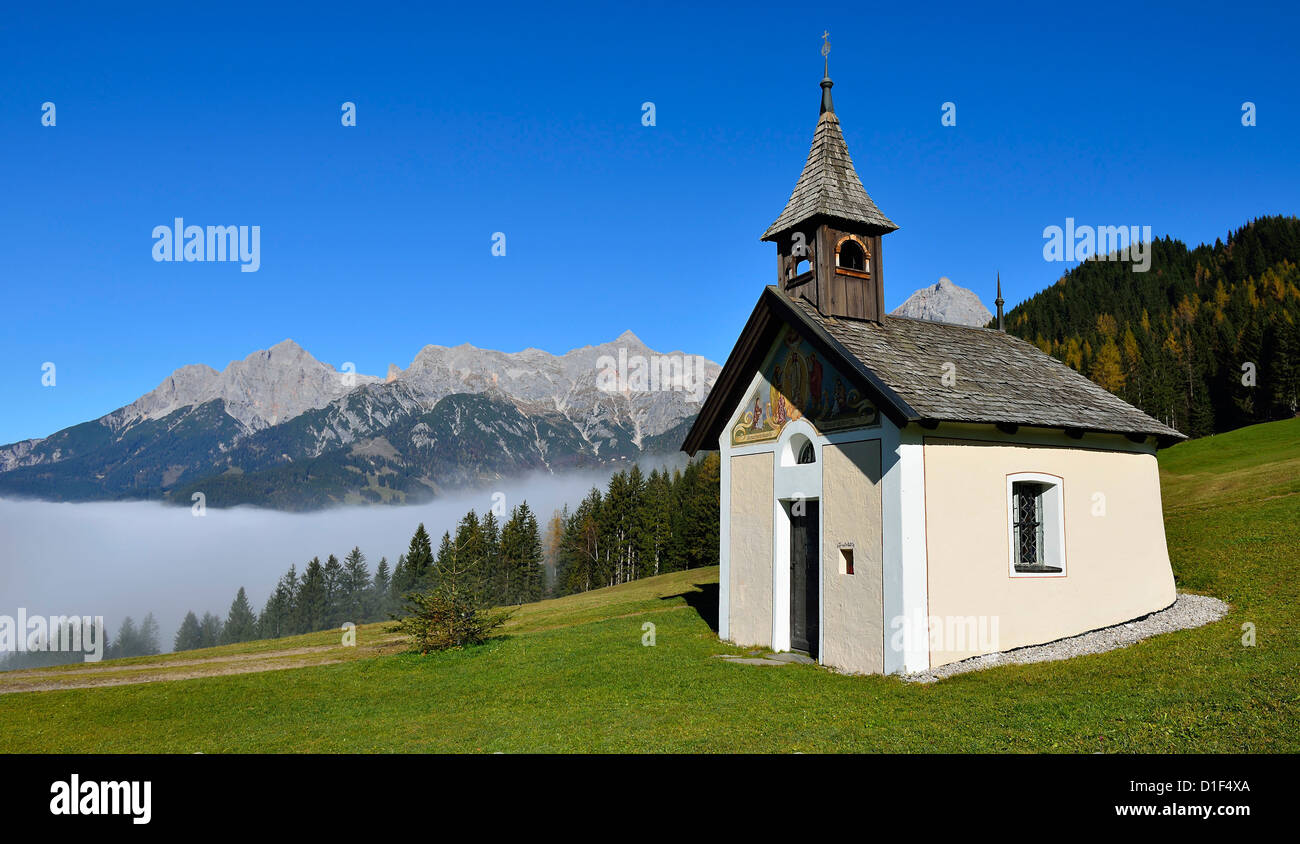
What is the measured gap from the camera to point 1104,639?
47.3 feet

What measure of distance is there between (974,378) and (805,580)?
19.9ft

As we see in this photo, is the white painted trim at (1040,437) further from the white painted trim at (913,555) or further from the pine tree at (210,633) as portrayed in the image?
the pine tree at (210,633)

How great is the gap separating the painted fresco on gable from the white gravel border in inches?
194

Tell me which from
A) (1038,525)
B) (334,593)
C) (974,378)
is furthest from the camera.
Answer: (334,593)

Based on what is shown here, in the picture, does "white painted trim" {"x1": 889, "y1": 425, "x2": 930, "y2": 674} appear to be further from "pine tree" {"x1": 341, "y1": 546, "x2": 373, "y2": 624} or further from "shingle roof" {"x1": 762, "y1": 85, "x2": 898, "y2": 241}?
"pine tree" {"x1": 341, "y1": 546, "x2": 373, "y2": 624}

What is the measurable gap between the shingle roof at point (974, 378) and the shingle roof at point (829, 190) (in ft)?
6.75

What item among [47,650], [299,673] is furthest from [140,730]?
[47,650]

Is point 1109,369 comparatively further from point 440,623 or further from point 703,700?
point 703,700

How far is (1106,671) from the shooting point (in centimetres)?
1169

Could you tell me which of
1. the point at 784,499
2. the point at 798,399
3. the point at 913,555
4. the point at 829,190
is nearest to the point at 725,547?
the point at 784,499

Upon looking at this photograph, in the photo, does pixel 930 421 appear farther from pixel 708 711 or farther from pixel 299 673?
pixel 299 673
